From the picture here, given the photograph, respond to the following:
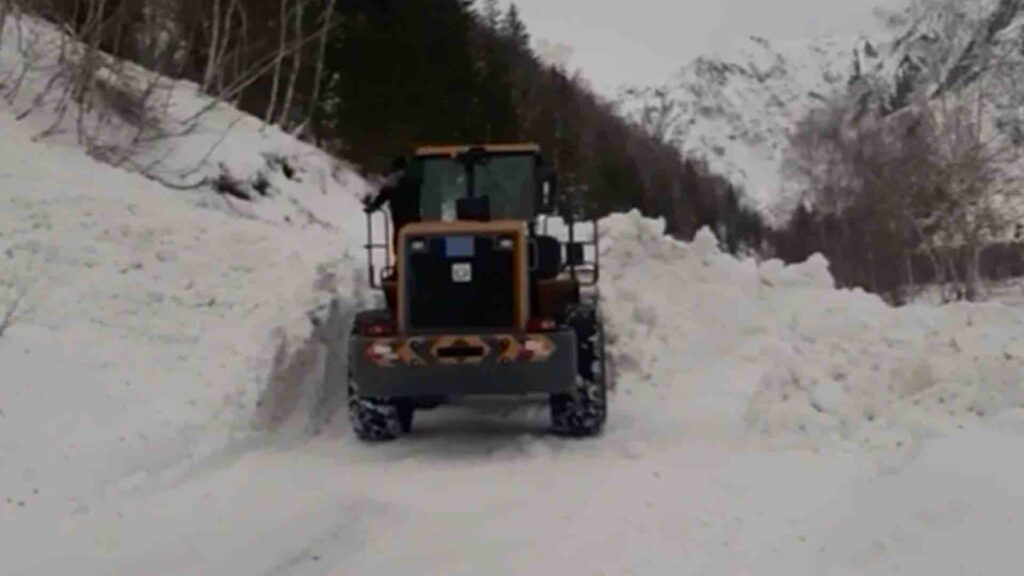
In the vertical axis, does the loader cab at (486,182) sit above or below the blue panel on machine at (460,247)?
above

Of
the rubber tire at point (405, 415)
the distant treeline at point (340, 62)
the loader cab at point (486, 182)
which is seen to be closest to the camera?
the rubber tire at point (405, 415)

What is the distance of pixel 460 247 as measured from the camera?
37.1 feet

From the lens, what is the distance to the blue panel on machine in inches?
446

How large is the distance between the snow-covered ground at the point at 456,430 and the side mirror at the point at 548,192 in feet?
6.74

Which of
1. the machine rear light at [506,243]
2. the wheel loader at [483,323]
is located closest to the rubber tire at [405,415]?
the wheel loader at [483,323]

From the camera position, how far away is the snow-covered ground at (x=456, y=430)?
755 cm

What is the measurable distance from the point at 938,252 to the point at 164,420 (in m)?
46.3

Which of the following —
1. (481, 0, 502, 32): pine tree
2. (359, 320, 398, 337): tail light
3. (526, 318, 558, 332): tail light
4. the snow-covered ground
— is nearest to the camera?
the snow-covered ground

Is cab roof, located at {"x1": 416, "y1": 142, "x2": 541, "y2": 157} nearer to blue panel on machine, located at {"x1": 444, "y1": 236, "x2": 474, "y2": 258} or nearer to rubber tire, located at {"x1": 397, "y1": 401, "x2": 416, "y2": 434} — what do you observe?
blue panel on machine, located at {"x1": 444, "y1": 236, "x2": 474, "y2": 258}

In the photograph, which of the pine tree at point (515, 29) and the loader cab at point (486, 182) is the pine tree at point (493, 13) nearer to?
the pine tree at point (515, 29)

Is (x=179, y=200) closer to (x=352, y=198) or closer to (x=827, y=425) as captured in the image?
(x=352, y=198)

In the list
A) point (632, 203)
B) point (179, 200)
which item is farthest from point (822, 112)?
point (179, 200)

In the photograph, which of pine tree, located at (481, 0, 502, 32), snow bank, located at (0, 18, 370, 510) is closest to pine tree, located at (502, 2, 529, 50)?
pine tree, located at (481, 0, 502, 32)

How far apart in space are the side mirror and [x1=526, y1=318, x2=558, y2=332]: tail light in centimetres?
174
